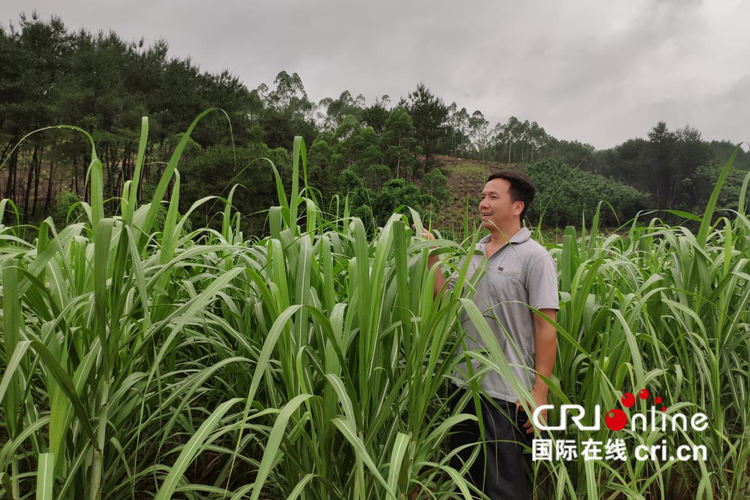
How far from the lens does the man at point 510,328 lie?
1339 mm

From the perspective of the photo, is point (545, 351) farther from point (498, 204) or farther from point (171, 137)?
point (171, 137)

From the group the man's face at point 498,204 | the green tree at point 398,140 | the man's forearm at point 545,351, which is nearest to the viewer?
the man's forearm at point 545,351

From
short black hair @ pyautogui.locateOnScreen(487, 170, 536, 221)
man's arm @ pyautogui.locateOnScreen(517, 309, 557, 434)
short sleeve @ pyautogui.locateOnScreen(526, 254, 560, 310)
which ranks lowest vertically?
man's arm @ pyautogui.locateOnScreen(517, 309, 557, 434)

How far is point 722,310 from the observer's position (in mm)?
1360

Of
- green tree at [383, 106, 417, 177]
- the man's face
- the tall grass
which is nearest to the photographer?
the tall grass

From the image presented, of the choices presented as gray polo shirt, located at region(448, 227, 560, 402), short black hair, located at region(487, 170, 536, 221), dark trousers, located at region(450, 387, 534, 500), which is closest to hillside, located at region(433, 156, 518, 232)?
short black hair, located at region(487, 170, 536, 221)

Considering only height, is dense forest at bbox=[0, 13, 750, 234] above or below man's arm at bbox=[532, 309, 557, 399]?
above

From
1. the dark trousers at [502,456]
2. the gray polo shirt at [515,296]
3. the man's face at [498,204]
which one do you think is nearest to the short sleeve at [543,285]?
the gray polo shirt at [515,296]

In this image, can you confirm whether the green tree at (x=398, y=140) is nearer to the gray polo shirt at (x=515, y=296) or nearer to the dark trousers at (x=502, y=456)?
the gray polo shirt at (x=515, y=296)

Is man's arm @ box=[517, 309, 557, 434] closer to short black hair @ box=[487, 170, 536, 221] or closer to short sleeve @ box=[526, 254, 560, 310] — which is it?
short sleeve @ box=[526, 254, 560, 310]

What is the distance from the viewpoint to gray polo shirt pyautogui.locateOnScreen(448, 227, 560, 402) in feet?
4.59

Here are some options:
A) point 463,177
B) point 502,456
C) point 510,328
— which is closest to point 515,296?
point 510,328

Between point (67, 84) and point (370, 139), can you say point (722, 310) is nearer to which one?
point (67, 84)

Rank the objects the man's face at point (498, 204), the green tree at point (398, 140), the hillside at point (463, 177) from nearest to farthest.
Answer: the man's face at point (498, 204)
the green tree at point (398, 140)
the hillside at point (463, 177)
